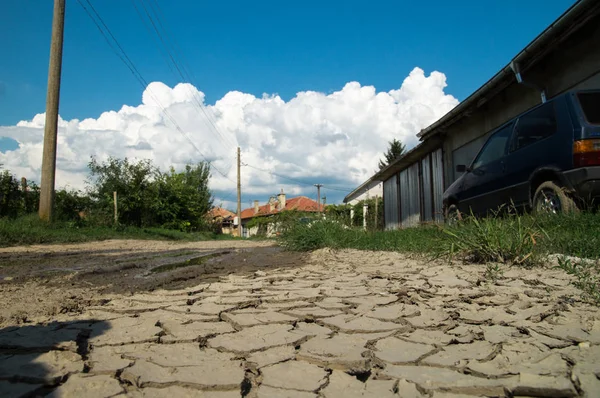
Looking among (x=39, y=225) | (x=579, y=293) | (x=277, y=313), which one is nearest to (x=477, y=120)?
(x=579, y=293)

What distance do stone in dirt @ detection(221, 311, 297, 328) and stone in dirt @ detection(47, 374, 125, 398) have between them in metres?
0.81

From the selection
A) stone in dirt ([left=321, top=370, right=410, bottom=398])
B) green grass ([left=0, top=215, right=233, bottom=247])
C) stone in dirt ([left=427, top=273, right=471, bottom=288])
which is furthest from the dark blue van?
green grass ([left=0, top=215, right=233, bottom=247])

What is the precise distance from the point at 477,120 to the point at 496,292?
720 centimetres

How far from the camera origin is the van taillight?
4195mm

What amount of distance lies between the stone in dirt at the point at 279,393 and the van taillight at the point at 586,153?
160 inches

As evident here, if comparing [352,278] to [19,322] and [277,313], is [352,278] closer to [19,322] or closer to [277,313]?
[277,313]

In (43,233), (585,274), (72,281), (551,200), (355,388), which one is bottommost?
(355,388)

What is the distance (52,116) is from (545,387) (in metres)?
13.2

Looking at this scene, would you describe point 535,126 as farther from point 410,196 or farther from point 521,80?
point 410,196

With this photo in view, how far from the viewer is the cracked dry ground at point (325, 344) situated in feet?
4.82

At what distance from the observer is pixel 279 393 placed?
1444 mm

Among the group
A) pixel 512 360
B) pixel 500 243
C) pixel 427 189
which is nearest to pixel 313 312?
A: pixel 512 360

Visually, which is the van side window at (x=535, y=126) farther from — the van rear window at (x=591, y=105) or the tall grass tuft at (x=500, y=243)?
the tall grass tuft at (x=500, y=243)

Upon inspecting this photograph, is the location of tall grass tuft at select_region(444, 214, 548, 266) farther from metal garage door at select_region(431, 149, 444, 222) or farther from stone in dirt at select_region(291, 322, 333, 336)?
metal garage door at select_region(431, 149, 444, 222)
